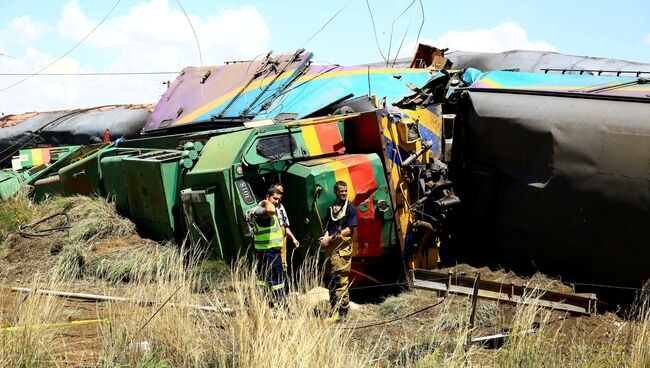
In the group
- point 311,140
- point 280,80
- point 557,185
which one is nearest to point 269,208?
point 311,140

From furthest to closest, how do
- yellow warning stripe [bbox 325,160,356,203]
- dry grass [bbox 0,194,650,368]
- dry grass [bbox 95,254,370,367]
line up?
yellow warning stripe [bbox 325,160,356,203] < dry grass [bbox 0,194,650,368] < dry grass [bbox 95,254,370,367]

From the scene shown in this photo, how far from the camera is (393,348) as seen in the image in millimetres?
5562

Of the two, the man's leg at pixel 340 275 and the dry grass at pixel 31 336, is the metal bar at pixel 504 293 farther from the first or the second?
the dry grass at pixel 31 336

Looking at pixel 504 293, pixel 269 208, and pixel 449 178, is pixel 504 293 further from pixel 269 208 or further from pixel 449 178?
pixel 269 208

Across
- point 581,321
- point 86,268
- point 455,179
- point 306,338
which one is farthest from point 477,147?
point 86,268

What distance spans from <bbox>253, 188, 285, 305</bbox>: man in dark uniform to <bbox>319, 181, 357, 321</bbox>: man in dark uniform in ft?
1.49

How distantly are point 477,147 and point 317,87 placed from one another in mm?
3073

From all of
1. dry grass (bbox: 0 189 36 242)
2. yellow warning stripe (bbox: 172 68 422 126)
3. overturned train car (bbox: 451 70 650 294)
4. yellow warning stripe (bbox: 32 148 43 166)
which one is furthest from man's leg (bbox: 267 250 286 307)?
yellow warning stripe (bbox: 32 148 43 166)

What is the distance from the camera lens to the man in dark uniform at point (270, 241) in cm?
637

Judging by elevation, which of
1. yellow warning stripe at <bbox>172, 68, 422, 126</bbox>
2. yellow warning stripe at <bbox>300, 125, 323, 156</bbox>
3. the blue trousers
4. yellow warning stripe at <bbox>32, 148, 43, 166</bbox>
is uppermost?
yellow warning stripe at <bbox>172, 68, 422, 126</bbox>

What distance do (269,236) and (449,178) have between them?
2.47 metres

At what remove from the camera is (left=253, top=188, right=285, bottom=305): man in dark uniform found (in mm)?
6367

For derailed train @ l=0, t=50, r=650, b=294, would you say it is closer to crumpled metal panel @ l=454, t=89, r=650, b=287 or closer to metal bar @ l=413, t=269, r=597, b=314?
crumpled metal panel @ l=454, t=89, r=650, b=287

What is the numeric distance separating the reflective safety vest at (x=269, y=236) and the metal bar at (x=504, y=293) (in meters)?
1.33
